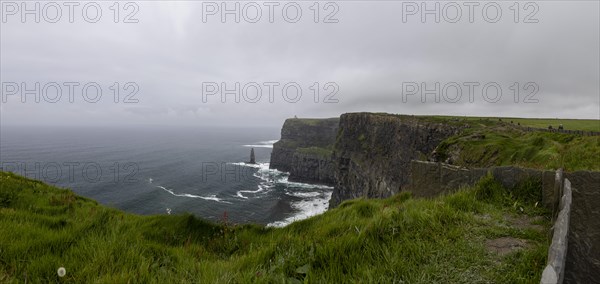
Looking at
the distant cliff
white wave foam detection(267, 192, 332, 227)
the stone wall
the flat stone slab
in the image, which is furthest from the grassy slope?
the distant cliff

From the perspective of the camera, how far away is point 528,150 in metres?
18.9

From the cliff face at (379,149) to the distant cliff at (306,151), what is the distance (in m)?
27.5

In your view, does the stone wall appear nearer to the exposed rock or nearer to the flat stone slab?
the exposed rock

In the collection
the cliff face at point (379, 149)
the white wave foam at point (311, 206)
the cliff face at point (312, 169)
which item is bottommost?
the white wave foam at point (311, 206)

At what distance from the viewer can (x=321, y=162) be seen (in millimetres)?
128250

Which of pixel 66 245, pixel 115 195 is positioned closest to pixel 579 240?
pixel 66 245

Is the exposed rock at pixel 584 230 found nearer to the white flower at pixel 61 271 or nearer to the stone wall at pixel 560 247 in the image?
the stone wall at pixel 560 247

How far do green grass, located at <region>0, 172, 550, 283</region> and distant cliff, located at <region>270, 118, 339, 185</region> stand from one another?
11286 cm

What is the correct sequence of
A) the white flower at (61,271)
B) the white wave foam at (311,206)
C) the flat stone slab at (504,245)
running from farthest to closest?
the white wave foam at (311,206) → the flat stone slab at (504,245) → the white flower at (61,271)

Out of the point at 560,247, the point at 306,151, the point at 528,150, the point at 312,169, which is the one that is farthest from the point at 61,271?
the point at 306,151

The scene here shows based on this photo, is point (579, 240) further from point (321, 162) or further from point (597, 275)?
point (321, 162)

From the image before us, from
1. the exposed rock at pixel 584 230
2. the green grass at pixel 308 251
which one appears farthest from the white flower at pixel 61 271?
the exposed rock at pixel 584 230

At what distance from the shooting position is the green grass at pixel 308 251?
11.2 feet

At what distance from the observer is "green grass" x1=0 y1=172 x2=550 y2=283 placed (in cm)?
340
